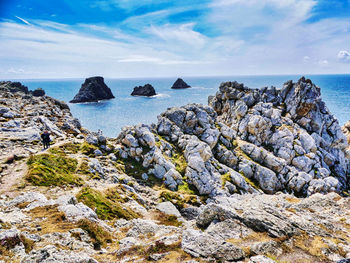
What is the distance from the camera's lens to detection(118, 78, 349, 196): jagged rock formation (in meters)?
39.3

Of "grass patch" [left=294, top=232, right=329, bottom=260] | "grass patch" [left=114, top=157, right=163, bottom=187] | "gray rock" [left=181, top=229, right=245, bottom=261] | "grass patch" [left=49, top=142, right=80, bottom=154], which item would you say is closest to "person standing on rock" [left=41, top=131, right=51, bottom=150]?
"grass patch" [left=49, top=142, right=80, bottom=154]

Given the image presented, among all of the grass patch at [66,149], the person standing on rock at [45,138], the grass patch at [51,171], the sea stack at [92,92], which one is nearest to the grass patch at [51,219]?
the grass patch at [51,171]

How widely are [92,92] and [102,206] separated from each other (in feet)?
518

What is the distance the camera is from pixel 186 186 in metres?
36.0

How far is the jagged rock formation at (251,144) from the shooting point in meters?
39.3

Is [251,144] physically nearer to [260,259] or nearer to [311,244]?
[311,244]

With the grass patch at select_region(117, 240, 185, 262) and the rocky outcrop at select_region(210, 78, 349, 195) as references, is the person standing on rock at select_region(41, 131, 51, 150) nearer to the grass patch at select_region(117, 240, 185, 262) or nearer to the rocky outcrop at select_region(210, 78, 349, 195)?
the grass patch at select_region(117, 240, 185, 262)

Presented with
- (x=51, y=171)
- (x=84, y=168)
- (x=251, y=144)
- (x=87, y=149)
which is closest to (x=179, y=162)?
(x=87, y=149)

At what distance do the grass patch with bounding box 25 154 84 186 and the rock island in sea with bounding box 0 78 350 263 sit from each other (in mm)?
153

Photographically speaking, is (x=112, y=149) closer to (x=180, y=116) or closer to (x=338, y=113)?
(x=180, y=116)

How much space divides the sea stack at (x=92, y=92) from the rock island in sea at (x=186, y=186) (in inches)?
3825

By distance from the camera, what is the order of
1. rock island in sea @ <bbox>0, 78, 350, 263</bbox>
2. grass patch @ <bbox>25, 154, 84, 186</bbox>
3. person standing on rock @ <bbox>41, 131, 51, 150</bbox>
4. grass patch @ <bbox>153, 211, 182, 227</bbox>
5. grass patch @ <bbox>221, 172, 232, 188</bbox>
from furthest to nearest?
grass patch @ <bbox>221, 172, 232, 188</bbox>
person standing on rock @ <bbox>41, 131, 51, 150</bbox>
grass patch @ <bbox>153, 211, 182, 227</bbox>
grass patch @ <bbox>25, 154, 84, 186</bbox>
rock island in sea @ <bbox>0, 78, 350, 263</bbox>

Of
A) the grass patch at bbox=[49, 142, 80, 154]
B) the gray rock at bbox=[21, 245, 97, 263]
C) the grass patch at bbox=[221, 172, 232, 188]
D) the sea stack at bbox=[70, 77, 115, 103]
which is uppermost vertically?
the sea stack at bbox=[70, 77, 115, 103]

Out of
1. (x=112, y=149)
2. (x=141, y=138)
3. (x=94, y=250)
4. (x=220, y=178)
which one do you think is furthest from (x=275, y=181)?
(x=94, y=250)
